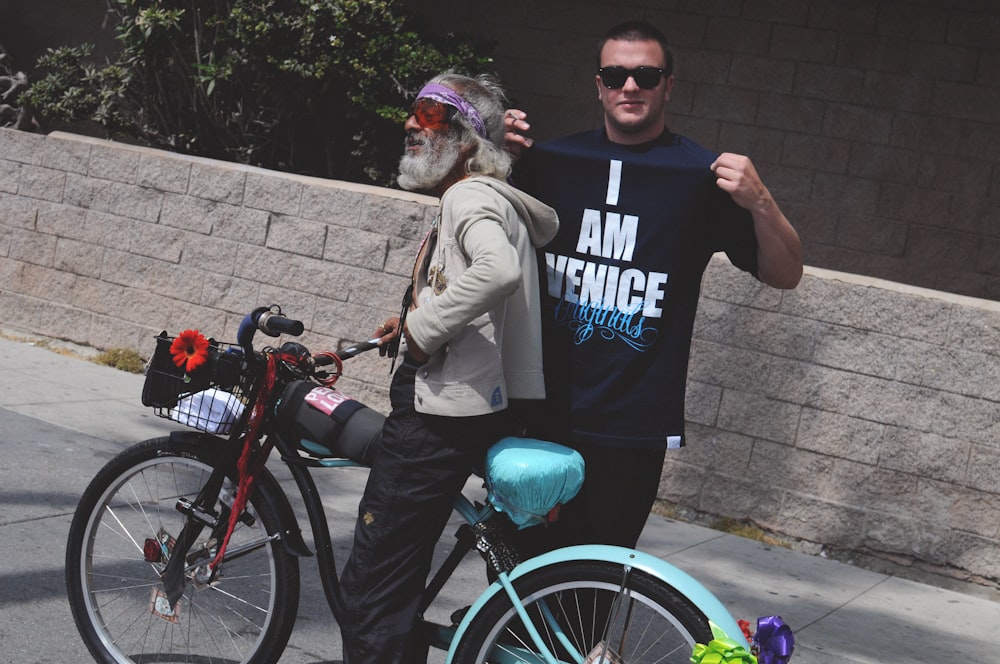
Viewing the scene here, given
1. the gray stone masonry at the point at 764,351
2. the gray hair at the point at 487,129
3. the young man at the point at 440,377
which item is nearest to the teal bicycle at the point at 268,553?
the young man at the point at 440,377

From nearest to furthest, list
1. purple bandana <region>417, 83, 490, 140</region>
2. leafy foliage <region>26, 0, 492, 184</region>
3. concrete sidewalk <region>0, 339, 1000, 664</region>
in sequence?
purple bandana <region>417, 83, 490, 140</region>, concrete sidewalk <region>0, 339, 1000, 664</region>, leafy foliage <region>26, 0, 492, 184</region>

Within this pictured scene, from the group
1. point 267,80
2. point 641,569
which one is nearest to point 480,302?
point 641,569

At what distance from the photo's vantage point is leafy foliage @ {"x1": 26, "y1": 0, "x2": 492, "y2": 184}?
8305mm

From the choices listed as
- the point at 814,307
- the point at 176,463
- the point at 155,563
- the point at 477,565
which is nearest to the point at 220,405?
the point at 176,463

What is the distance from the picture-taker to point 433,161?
3.01 m

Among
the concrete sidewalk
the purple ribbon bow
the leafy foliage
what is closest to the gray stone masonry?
the concrete sidewalk

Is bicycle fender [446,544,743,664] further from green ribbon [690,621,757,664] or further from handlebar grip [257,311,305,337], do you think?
handlebar grip [257,311,305,337]

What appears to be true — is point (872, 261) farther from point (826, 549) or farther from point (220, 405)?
point (220, 405)

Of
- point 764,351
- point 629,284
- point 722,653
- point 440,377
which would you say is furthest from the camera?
point 764,351

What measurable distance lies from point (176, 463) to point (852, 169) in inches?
261

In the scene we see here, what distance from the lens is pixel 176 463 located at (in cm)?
338

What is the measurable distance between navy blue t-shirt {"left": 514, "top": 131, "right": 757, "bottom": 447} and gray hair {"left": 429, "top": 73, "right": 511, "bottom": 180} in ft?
0.70

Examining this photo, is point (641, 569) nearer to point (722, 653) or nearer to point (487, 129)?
point (722, 653)

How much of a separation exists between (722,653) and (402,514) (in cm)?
87
